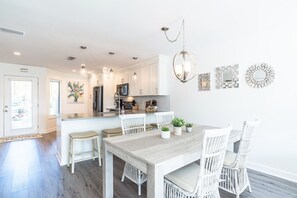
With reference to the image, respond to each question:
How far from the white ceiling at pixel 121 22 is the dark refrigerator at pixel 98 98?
3006mm

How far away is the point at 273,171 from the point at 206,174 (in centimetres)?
216

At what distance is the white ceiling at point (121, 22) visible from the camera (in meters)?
2.10

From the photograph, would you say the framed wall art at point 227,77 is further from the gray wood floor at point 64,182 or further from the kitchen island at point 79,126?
the kitchen island at point 79,126

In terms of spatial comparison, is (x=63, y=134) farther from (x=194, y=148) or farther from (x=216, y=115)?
(x=216, y=115)

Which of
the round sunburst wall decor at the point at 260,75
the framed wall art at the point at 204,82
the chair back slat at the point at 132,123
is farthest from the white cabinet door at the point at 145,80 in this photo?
the round sunburst wall decor at the point at 260,75

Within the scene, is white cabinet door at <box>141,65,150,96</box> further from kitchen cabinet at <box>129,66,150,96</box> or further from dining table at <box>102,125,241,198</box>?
dining table at <box>102,125,241,198</box>

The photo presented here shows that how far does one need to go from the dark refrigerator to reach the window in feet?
5.07

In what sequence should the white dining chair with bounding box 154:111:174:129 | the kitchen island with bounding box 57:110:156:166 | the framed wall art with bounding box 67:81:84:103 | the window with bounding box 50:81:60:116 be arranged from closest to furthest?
1. the white dining chair with bounding box 154:111:174:129
2. the kitchen island with bounding box 57:110:156:166
3. the window with bounding box 50:81:60:116
4. the framed wall art with bounding box 67:81:84:103

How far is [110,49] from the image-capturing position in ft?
12.8

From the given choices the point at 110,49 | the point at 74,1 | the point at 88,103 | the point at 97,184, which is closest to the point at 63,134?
the point at 97,184

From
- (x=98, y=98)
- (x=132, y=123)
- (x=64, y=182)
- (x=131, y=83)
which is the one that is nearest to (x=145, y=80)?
(x=131, y=83)

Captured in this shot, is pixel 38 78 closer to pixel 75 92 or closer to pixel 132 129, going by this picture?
pixel 75 92

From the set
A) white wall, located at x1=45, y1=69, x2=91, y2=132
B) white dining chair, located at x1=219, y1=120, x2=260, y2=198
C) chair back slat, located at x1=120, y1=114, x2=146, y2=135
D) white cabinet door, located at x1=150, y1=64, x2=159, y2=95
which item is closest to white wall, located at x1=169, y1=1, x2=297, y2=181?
white dining chair, located at x1=219, y1=120, x2=260, y2=198

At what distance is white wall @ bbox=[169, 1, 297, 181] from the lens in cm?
259
